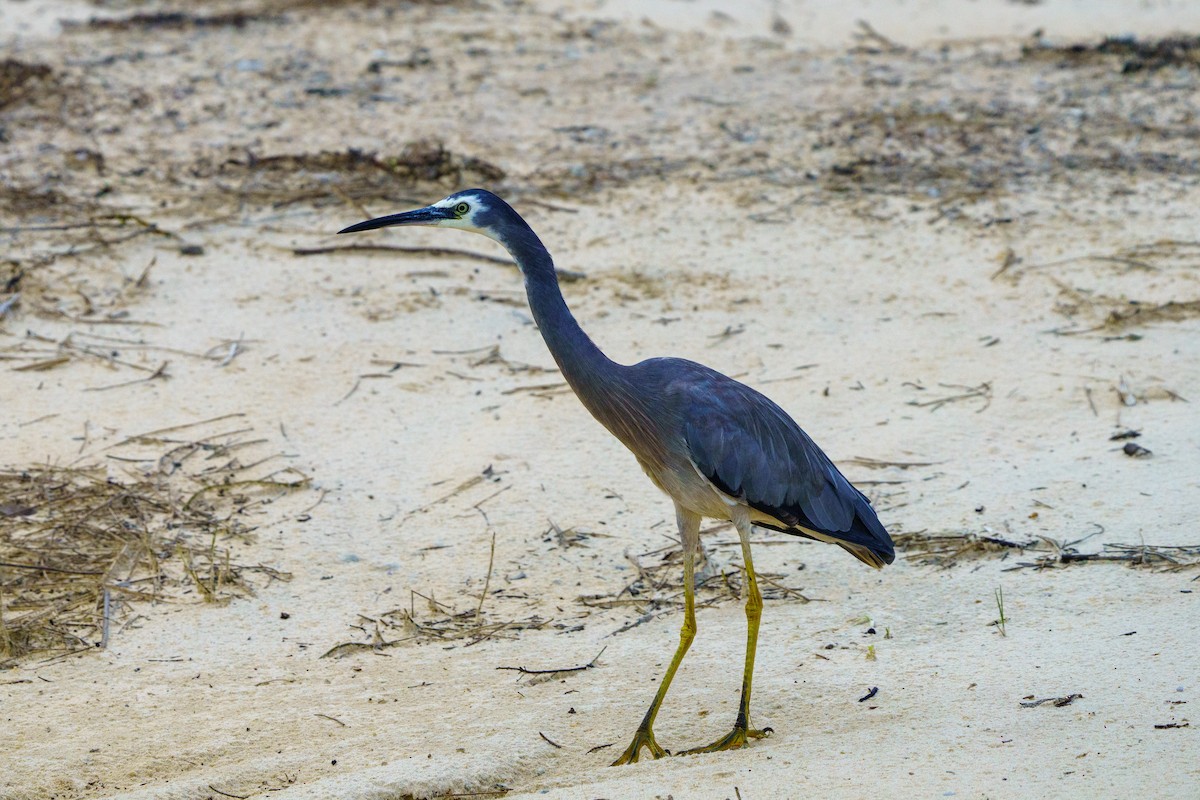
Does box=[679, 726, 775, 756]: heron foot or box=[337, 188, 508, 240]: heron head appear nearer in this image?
box=[679, 726, 775, 756]: heron foot

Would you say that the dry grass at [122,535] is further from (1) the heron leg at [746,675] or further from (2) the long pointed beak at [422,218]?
(1) the heron leg at [746,675]

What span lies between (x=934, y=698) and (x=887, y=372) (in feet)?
9.53

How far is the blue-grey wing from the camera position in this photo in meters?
4.38

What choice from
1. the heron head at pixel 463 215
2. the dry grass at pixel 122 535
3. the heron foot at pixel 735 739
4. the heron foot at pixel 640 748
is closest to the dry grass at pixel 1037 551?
the heron foot at pixel 735 739

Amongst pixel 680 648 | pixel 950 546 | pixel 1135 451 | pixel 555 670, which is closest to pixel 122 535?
pixel 555 670

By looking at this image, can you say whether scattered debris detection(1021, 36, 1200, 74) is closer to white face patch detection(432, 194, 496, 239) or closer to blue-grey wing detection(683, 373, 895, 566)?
blue-grey wing detection(683, 373, 895, 566)

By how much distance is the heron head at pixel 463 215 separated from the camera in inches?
177

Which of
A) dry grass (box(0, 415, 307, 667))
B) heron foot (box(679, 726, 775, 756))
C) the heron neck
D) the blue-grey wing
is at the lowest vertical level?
dry grass (box(0, 415, 307, 667))

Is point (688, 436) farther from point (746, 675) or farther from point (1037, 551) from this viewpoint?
point (1037, 551)

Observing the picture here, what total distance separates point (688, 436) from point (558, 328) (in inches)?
22.1

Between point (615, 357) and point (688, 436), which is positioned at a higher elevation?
point (688, 436)

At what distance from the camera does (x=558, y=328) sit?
4.36m

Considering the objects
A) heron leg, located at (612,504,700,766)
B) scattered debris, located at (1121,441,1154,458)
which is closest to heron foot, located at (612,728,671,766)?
heron leg, located at (612,504,700,766)

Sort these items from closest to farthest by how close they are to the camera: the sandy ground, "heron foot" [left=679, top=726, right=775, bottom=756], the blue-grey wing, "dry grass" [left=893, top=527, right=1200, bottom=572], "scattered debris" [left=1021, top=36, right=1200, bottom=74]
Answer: "heron foot" [left=679, top=726, right=775, bottom=756] → the sandy ground → the blue-grey wing → "dry grass" [left=893, top=527, right=1200, bottom=572] → "scattered debris" [left=1021, top=36, right=1200, bottom=74]
